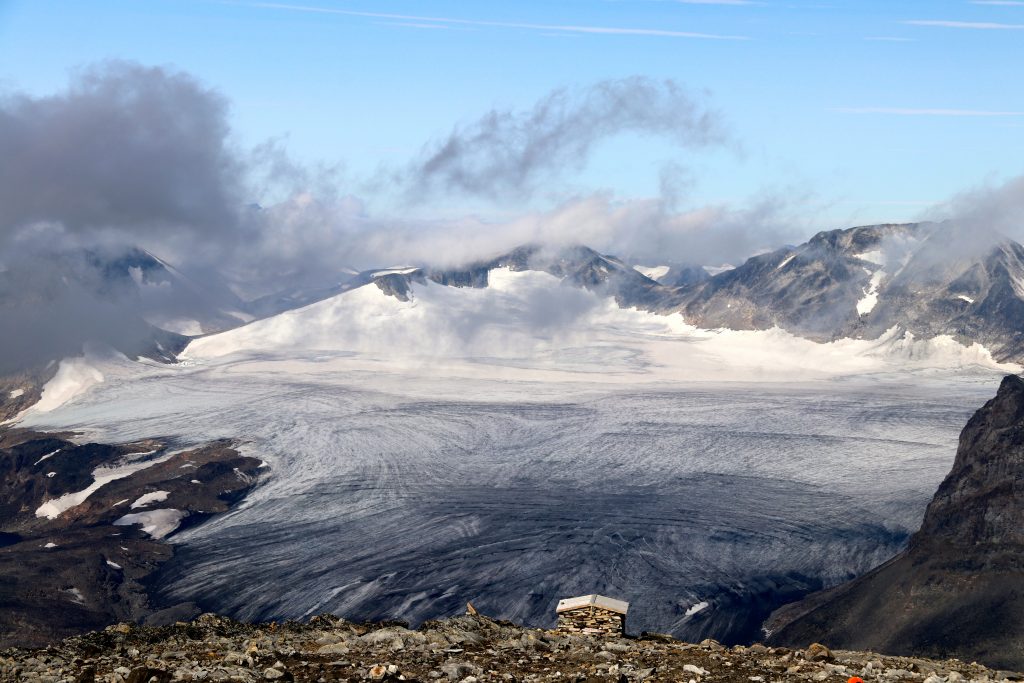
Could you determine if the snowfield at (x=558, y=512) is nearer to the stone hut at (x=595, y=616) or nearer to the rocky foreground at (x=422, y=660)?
the stone hut at (x=595, y=616)

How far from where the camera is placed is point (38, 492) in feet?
482

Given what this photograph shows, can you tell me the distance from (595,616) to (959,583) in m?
52.5

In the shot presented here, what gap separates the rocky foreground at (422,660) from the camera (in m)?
19.9

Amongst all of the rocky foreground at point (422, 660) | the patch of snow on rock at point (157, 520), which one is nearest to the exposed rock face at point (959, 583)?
the rocky foreground at point (422, 660)

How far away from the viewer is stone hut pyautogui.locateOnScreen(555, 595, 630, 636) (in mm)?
31172

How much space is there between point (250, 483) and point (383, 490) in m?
21.7

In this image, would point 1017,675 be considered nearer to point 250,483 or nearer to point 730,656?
point 730,656

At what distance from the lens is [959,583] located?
242 ft

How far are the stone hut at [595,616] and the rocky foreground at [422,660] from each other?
4.32 m

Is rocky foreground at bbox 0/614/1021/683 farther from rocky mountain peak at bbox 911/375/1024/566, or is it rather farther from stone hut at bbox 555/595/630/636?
rocky mountain peak at bbox 911/375/1024/566

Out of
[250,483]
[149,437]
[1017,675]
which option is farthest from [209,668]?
[149,437]

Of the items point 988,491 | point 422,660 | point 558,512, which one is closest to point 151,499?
point 558,512

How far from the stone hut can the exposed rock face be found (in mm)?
41239

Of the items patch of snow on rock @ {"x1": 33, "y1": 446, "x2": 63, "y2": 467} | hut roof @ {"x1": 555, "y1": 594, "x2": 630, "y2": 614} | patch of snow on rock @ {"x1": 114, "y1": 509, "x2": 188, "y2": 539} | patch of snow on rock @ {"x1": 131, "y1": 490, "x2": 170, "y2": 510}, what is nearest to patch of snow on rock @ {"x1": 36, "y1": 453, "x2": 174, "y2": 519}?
patch of snow on rock @ {"x1": 33, "y1": 446, "x2": 63, "y2": 467}
